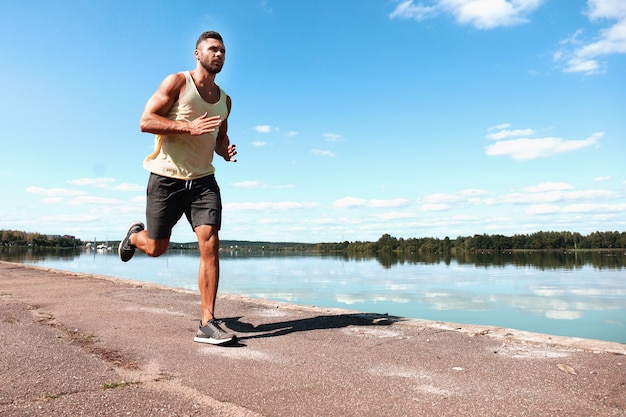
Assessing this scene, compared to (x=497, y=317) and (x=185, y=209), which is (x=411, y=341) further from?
(x=497, y=317)

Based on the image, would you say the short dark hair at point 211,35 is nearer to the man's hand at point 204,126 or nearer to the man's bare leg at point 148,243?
the man's hand at point 204,126

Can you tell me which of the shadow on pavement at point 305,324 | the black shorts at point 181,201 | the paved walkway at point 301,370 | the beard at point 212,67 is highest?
the beard at point 212,67

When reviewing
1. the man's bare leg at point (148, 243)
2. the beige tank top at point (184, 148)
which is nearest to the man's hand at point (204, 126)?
the beige tank top at point (184, 148)

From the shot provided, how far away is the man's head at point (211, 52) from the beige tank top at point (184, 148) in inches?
7.7

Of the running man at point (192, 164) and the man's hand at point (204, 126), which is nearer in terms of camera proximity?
the man's hand at point (204, 126)

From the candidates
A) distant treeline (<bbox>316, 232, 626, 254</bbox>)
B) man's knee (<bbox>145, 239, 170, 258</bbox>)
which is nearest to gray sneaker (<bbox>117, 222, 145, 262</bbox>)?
man's knee (<bbox>145, 239, 170, 258</bbox>)

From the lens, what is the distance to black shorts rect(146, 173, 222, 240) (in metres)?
4.23

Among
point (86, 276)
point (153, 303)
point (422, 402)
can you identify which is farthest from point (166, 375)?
point (86, 276)

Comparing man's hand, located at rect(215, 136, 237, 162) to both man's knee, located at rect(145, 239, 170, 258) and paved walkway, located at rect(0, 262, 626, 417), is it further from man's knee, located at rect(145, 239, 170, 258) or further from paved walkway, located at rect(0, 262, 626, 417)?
paved walkway, located at rect(0, 262, 626, 417)

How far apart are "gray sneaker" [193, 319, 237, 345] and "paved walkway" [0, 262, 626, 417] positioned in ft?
0.29

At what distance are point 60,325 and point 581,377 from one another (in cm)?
434

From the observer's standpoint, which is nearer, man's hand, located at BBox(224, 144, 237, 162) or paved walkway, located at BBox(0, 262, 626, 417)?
paved walkway, located at BBox(0, 262, 626, 417)

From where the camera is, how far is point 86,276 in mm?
11047

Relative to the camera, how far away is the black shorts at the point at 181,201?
4.23m
